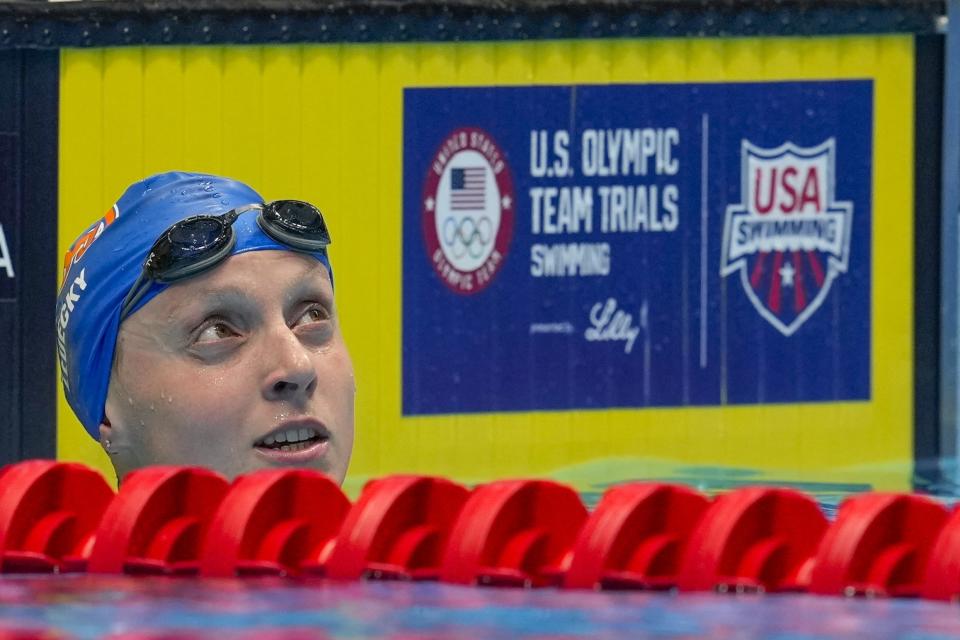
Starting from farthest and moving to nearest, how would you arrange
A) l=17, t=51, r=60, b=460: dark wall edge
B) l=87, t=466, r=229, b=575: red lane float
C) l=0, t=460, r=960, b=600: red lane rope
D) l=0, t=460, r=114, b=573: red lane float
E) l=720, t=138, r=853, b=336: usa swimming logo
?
1. l=720, t=138, r=853, b=336: usa swimming logo
2. l=17, t=51, r=60, b=460: dark wall edge
3. l=0, t=460, r=114, b=573: red lane float
4. l=87, t=466, r=229, b=575: red lane float
5. l=0, t=460, r=960, b=600: red lane rope

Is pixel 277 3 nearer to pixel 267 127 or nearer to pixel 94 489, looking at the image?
pixel 267 127

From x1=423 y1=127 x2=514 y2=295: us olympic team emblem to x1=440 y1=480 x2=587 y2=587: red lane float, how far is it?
164 inches

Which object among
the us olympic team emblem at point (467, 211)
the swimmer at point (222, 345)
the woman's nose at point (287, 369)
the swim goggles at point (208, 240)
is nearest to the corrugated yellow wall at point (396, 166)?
the us olympic team emblem at point (467, 211)

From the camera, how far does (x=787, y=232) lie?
9.09 metres

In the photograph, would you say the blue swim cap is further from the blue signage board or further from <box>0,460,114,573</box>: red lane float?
the blue signage board

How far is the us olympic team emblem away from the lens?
28.9 feet

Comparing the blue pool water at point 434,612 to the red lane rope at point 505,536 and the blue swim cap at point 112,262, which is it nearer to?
the red lane rope at point 505,536

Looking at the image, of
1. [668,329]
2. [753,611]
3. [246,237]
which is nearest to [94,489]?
[246,237]

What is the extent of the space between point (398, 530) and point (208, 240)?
1.05 metres

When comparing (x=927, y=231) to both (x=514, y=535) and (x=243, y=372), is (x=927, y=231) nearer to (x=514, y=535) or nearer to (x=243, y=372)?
(x=243, y=372)

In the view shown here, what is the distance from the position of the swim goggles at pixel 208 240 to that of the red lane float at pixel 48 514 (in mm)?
581

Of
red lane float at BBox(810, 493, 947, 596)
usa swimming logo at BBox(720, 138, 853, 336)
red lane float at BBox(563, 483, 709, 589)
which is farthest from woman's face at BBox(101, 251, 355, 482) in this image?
usa swimming logo at BBox(720, 138, 853, 336)

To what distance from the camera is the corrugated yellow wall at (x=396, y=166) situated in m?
8.52

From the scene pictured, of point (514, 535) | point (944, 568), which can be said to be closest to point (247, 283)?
point (514, 535)
